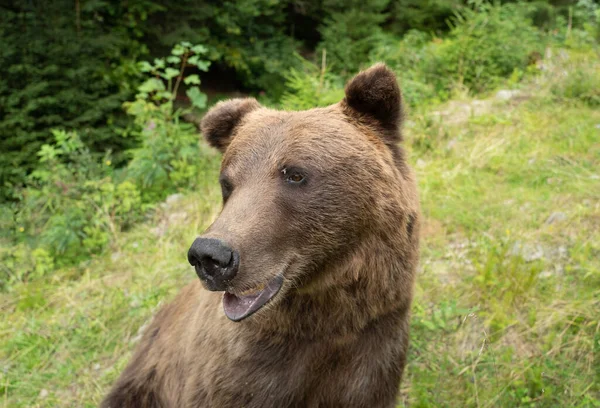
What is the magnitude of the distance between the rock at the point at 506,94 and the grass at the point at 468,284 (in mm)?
617

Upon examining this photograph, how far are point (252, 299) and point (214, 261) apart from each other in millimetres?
306

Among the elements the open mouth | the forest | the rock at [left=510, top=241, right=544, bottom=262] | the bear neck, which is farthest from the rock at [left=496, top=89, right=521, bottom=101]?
the open mouth

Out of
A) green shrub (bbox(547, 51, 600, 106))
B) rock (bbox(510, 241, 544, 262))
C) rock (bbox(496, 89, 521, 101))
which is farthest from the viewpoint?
rock (bbox(496, 89, 521, 101))

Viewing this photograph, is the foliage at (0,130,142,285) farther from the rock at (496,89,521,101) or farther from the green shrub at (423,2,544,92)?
the green shrub at (423,2,544,92)

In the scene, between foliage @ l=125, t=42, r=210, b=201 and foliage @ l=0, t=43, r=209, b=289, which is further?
foliage @ l=125, t=42, r=210, b=201

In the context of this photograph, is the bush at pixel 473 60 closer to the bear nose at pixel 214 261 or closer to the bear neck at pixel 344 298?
the bear neck at pixel 344 298

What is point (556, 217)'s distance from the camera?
433cm

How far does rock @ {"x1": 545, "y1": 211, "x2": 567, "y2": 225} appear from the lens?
14.0ft

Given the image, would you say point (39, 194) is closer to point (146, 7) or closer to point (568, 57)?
point (146, 7)

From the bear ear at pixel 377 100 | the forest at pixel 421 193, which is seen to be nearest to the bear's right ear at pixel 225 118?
the bear ear at pixel 377 100

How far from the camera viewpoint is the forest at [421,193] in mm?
3420

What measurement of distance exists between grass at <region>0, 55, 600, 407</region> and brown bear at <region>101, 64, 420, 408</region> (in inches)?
28.0

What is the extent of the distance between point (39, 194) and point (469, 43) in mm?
6790

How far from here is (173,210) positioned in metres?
6.23
